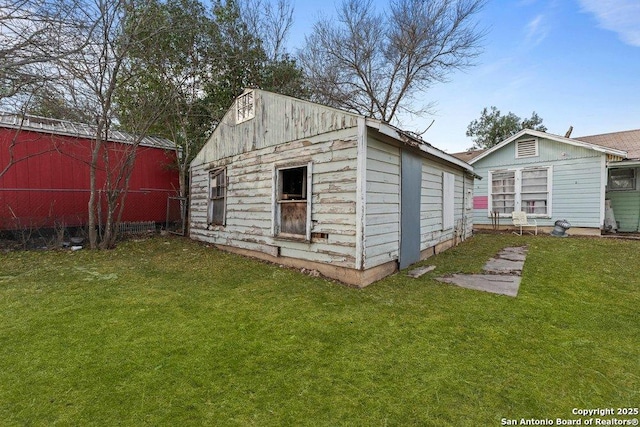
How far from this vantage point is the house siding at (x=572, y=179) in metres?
9.68

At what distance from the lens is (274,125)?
237 inches

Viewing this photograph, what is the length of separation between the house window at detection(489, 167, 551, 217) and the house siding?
19 cm

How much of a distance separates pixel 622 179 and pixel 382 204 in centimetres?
1188

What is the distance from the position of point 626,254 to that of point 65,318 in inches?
410

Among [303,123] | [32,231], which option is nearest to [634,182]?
[303,123]

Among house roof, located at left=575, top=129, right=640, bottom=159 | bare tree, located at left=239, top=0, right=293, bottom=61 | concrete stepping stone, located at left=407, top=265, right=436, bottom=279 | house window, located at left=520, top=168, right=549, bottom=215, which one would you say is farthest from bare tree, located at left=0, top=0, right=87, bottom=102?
house roof, located at left=575, top=129, right=640, bottom=159

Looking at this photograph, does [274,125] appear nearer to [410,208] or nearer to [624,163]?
[410,208]

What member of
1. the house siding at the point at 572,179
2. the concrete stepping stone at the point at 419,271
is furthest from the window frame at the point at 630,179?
the concrete stepping stone at the point at 419,271

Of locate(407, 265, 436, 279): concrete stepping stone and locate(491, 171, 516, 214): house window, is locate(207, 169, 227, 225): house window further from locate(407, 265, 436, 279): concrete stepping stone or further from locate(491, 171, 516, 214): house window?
locate(491, 171, 516, 214): house window

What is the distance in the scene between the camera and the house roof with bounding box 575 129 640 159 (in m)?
10.5

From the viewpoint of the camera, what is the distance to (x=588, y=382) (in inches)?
83.9

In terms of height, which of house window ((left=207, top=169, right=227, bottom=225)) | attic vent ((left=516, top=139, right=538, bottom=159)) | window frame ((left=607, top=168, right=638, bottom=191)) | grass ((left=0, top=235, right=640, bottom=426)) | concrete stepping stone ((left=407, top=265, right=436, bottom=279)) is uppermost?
attic vent ((left=516, top=139, right=538, bottom=159))

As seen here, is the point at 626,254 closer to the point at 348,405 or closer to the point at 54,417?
the point at 348,405

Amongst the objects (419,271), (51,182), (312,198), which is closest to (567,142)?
(419,271)
